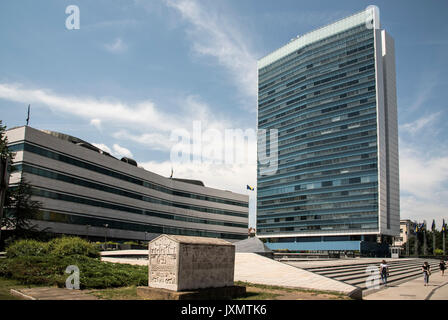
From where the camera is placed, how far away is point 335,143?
371 feet

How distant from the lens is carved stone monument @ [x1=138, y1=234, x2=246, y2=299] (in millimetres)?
13953

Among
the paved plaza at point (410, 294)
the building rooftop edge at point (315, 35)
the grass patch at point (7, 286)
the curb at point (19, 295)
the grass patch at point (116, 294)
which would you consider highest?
the building rooftop edge at point (315, 35)

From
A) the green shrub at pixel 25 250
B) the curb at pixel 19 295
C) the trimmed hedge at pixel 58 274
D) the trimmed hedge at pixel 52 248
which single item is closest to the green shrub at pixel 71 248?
the trimmed hedge at pixel 52 248

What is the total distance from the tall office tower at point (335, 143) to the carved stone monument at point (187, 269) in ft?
317

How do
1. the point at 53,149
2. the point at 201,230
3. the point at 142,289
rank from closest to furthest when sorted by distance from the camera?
the point at 142,289, the point at 53,149, the point at 201,230

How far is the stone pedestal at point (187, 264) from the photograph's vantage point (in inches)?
555

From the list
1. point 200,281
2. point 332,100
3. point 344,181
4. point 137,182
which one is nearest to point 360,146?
point 344,181

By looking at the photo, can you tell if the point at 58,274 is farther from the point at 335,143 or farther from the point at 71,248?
the point at 335,143

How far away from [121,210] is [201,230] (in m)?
33.3

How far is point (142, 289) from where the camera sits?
14.6 meters

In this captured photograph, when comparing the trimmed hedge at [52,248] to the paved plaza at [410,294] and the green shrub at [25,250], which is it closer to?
the green shrub at [25,250]

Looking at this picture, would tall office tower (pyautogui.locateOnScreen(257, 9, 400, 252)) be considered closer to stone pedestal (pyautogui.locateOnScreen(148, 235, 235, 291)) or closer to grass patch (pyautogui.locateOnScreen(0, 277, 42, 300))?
stone pedestal (pyautogui.locateOnScreen(148, 235, 235, 291))
